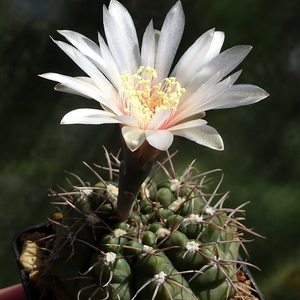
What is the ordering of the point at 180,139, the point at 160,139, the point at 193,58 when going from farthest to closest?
the point at 180,139 < the point at 193,58 < the point at 160,139

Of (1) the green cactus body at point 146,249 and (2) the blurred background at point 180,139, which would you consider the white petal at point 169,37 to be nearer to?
(1) the green cactus body at point 146,249

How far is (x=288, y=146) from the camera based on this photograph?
1213 millimetres

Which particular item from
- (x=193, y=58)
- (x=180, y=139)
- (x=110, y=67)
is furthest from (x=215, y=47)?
(x=180, y=139)

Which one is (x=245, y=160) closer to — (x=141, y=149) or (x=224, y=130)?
(x=224, y=130)

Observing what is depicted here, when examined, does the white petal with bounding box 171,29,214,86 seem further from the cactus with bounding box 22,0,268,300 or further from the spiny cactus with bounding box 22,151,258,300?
the spiny cactus with bounding box 22,151,258,300

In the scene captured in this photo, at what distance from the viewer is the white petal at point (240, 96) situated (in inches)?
18.5

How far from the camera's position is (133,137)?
469 mm

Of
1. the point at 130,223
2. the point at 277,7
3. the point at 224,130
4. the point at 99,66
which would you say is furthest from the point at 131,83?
the point at 277,7

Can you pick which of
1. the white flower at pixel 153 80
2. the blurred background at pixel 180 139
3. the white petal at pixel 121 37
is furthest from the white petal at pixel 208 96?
the blurred background at pixel 180 139

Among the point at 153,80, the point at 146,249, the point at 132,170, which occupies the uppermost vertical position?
the point at 153,80

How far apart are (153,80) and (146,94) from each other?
3 cm

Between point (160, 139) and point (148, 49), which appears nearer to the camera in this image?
point (160, 139)

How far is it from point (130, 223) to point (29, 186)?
647mm

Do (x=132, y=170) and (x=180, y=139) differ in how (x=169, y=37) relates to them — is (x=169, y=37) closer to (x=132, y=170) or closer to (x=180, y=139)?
(x=132, y=170)
